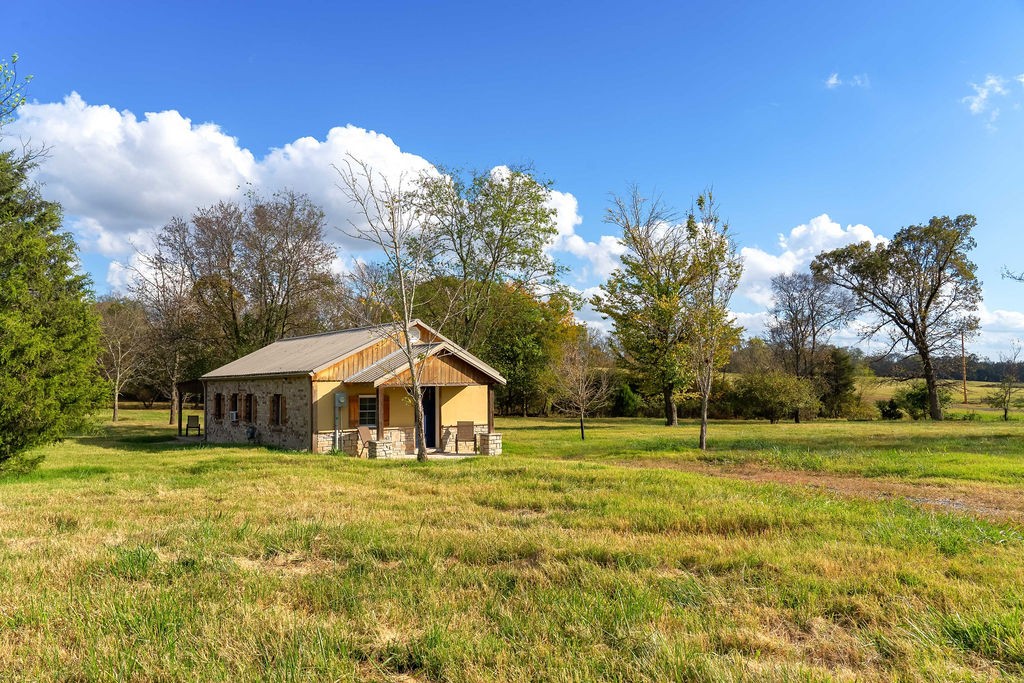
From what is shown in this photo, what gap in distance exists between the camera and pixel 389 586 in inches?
212

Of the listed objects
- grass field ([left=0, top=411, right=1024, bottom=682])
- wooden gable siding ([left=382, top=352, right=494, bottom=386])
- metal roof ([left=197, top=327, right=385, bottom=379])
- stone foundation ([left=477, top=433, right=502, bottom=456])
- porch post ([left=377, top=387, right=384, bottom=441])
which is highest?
metal roof ([left=197, top=327, right=385, bottom=379])

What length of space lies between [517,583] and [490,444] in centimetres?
1686

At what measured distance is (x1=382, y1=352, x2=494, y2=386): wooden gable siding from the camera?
22.1 m

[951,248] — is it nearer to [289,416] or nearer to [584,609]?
[289,416]

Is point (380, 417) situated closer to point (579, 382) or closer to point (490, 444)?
point (490, 444)

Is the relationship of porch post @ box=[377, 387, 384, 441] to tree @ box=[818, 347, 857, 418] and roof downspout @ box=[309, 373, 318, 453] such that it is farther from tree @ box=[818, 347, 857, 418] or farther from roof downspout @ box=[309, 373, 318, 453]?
tree @ box=[818, 347, 857, 418]

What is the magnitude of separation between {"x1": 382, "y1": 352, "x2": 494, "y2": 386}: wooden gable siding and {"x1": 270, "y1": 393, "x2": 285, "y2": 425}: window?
5.58m

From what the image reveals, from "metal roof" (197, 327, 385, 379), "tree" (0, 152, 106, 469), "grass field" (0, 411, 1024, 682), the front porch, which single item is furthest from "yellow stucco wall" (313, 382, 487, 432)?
"grass field" (0, 411, 1024, 682)

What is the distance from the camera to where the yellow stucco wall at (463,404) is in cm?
2400

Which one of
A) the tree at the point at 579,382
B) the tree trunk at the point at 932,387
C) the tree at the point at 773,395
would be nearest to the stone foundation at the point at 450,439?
the tree at the point at 579,382

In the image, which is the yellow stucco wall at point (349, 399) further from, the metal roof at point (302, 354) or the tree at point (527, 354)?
the tree at point (527, 354)

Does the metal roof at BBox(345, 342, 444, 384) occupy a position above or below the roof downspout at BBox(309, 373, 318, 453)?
above

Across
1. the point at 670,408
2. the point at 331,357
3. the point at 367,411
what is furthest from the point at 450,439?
the point at 670,408

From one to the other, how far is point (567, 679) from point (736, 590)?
2248mm
